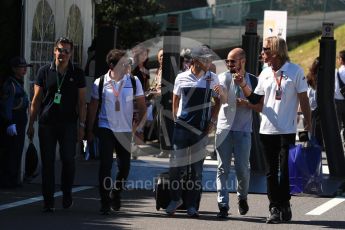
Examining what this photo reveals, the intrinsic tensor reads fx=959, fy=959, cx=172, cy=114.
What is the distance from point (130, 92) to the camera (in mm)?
11258

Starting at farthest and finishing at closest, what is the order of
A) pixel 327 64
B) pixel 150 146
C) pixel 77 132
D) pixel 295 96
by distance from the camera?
pixel 150 146
pixel 327 64
pixel 77 132
pixel 295 96

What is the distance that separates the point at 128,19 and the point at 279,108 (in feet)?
58.9

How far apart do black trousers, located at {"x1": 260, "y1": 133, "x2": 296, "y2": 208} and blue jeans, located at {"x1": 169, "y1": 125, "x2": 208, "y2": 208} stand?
762mm

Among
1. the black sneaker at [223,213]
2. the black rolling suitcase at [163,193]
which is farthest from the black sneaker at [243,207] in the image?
the black rolling suitcase at [163,193]

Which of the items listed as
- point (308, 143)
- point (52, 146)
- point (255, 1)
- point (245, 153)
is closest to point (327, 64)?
point (308, 143)

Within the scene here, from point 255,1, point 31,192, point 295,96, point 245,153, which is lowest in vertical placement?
point 31,192

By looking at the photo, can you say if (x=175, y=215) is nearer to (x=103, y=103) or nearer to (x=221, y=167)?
(x=221, y=167)

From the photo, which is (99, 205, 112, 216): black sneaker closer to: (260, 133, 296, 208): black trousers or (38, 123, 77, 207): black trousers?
(38, 123, 77, 207): black trousers

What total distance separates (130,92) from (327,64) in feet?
14.4

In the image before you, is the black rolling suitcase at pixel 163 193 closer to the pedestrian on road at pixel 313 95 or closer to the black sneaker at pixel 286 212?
the black sneaker at pixel 286 212

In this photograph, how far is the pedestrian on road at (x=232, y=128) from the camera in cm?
1091

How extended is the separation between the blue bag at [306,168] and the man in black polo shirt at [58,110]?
294 centimetres

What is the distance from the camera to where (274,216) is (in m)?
10.7

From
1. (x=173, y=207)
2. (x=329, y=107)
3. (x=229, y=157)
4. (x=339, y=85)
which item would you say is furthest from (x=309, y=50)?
(x=173, y=207)
